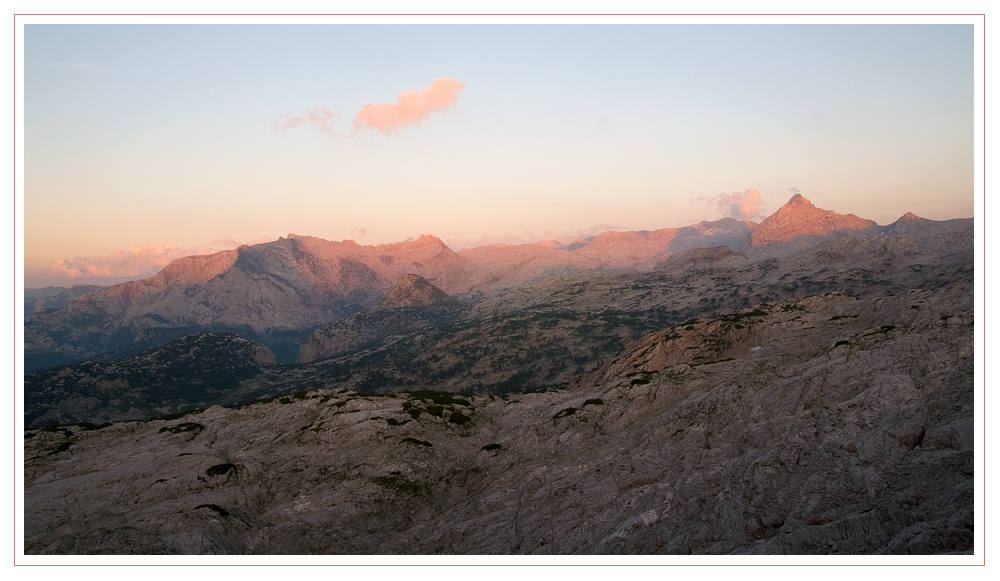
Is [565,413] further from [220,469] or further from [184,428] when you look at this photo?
[184,428]

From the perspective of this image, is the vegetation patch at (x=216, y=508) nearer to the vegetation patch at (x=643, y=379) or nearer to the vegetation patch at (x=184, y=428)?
the vegetation patch at (x=184, y=428)

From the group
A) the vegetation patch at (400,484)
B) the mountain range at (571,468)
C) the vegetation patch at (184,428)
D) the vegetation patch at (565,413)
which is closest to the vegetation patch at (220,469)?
the mountain range at (571,468)

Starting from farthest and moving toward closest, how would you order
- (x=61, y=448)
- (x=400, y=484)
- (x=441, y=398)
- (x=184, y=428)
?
(x=441, y=398)
(x=184, y=428)
(x=61, y=448)
(x=400, y=484)

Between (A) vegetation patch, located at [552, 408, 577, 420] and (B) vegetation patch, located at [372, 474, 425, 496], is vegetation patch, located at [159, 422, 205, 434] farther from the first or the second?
(A) vegetation patch, located at [552, 408, 577, 420]

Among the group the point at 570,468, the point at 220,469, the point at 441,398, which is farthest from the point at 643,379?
the point at 220,469

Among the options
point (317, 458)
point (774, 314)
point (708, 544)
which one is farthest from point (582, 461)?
point (774, 314)

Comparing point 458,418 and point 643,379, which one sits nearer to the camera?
point 643,379

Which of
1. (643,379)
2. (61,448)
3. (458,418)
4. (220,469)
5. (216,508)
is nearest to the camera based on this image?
(216,508)
